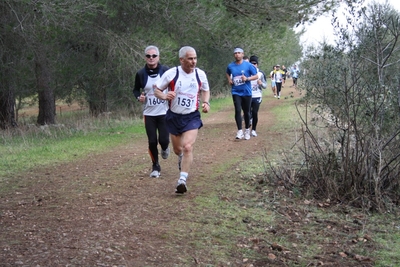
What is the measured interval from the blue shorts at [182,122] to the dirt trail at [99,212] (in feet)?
2.65

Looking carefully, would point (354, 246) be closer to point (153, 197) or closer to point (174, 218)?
point (174, 218)

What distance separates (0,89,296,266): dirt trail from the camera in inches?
203

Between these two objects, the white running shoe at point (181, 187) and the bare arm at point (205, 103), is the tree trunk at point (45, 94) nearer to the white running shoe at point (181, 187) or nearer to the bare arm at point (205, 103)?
the bare arm at point (205, 103)

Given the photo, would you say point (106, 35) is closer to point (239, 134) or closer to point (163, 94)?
point (239, 134)

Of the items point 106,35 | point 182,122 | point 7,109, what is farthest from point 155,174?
point 7,109

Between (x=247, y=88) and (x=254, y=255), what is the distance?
7770 millimetres

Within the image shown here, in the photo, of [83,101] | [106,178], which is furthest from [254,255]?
[83,101]

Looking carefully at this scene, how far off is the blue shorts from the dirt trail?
0.81 meters

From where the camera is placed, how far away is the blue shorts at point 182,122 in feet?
25.4

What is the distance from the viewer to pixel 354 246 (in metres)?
5.84

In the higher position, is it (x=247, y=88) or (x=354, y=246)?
(x=247, y=88)

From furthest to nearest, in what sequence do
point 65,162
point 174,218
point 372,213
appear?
point 65,162
point 372,213
point 174,218

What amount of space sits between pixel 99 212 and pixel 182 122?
1.76 meters

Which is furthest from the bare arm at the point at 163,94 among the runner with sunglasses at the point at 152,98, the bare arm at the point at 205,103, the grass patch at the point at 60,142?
the grass patch at the point at 60,142
